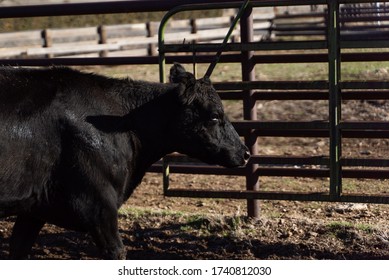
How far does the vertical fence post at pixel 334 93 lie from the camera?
21.9 feet

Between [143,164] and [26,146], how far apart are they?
90cm

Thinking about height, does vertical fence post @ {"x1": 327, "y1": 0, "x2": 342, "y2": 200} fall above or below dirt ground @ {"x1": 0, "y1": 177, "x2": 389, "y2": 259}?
above

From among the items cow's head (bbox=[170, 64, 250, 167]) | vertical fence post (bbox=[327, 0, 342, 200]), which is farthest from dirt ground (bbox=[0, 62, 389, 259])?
cow's head (bbox=[170, 64, 250, 167])

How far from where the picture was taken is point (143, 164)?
632 centimetres

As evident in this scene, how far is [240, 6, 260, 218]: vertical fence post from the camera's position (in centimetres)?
743

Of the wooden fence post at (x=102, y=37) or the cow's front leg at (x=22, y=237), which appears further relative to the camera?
the wooden fence post at (x=102, y=37)

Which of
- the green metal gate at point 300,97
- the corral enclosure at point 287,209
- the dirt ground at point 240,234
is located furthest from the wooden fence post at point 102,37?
the green metal gate at point 300,97

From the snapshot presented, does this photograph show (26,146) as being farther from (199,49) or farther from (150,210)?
(150,210)

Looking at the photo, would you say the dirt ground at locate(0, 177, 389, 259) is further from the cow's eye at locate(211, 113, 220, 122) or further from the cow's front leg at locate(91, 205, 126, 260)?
the cow's eye at locate(211, 113, 220, 122)

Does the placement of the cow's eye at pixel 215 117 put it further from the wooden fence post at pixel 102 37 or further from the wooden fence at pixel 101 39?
the wooden fence post at pixel 102 37

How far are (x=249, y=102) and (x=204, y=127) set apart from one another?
140 cm

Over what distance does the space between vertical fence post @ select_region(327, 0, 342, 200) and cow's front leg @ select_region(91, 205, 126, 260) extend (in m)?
1.75

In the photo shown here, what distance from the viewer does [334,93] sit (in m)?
6.79

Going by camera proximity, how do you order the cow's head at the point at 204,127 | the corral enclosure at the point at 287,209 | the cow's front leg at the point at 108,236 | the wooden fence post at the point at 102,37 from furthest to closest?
the wooden fence post at the point at 102,37 → the corral enclosure at the point at 287,209 → the cow's head at the point at 204,127 → the cow's front leg at the point at 108,236
